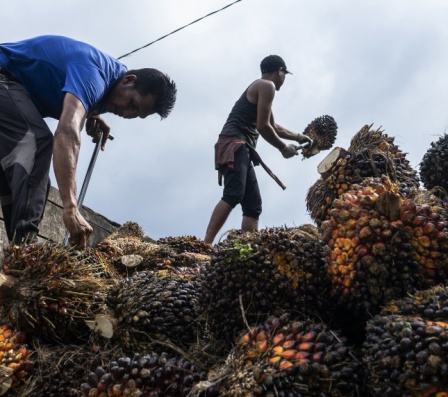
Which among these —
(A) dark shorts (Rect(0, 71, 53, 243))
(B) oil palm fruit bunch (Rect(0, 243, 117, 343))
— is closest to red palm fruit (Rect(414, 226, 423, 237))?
(B) oil palm fruit bunch (Rect(0, 243, 117, 343))

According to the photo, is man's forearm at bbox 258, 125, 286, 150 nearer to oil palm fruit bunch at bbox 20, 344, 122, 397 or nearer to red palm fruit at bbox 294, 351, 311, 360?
oil palm fruit bunch at bbox 20, 344, 122, 397

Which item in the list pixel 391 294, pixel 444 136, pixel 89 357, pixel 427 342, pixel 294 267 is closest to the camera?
pixel 427 342

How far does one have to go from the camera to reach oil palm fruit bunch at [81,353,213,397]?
1677 millimetres

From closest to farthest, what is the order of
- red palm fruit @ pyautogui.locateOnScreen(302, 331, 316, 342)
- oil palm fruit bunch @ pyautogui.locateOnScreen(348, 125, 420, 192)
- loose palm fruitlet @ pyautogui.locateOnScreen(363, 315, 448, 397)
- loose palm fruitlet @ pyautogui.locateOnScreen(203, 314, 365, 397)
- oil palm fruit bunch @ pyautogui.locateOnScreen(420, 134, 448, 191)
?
loose palm fruitlet @ pyautogui.locateOnScreen(363, 315, 448, 397) < loose palm fruitlet @ pyautogui.locateOnScreen(203, 314, 365, 397) < red palm fruit @ pyautogui.locateOnScreen(302, 331, 316, 342) < oil palm fruit bunch @ pyautogui.locateOnScreen(348, 125, 420, 192) < oil palm fruit bunch @ pyautogui.locateOnScreen(420, 134, 448, 191)

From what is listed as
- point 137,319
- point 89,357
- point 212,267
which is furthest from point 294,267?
point 89,357

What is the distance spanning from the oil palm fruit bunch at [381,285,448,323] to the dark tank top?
4.38m

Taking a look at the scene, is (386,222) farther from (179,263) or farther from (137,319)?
(179,263)

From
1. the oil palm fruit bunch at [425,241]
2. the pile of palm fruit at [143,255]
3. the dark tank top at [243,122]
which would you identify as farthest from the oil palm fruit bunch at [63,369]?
the dark tank top at [243,122]

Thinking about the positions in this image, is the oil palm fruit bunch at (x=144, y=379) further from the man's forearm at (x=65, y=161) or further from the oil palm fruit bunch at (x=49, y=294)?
the man's forearm at (x=65, y=161)

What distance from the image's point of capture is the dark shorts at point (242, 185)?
5.69 metres

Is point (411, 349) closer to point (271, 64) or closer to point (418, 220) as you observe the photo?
point (418, 220)

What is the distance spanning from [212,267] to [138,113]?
190 centimetres

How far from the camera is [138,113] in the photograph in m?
3.71

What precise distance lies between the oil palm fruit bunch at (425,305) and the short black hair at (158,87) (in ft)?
7.92
